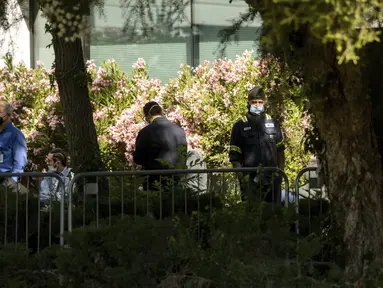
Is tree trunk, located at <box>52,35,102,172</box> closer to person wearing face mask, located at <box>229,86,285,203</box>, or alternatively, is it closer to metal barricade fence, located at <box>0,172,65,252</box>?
person wearing face mask, located at <box>229,86,285,203</box>

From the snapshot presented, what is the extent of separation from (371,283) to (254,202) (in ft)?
4.00

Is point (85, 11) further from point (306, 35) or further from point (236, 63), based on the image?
point (236, 63)

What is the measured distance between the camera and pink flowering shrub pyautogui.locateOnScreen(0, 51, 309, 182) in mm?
14836

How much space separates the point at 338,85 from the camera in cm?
650

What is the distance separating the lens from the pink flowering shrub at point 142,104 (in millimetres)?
14836

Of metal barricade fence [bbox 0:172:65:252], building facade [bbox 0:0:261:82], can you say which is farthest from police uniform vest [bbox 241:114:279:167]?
building facade [bbox 0:0:261:82]

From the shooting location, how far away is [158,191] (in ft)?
28.9

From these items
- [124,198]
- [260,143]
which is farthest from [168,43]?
[124,198]

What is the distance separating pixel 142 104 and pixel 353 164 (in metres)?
8.95

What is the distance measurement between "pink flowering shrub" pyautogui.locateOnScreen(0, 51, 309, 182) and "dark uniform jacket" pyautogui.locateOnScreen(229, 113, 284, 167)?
11.1 feet

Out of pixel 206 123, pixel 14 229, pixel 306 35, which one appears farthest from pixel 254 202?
pixel 206 123

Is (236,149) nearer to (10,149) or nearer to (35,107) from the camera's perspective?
(10,149)

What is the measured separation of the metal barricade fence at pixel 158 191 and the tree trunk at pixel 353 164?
177cm

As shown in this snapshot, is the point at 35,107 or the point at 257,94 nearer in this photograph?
the point at 257,94
